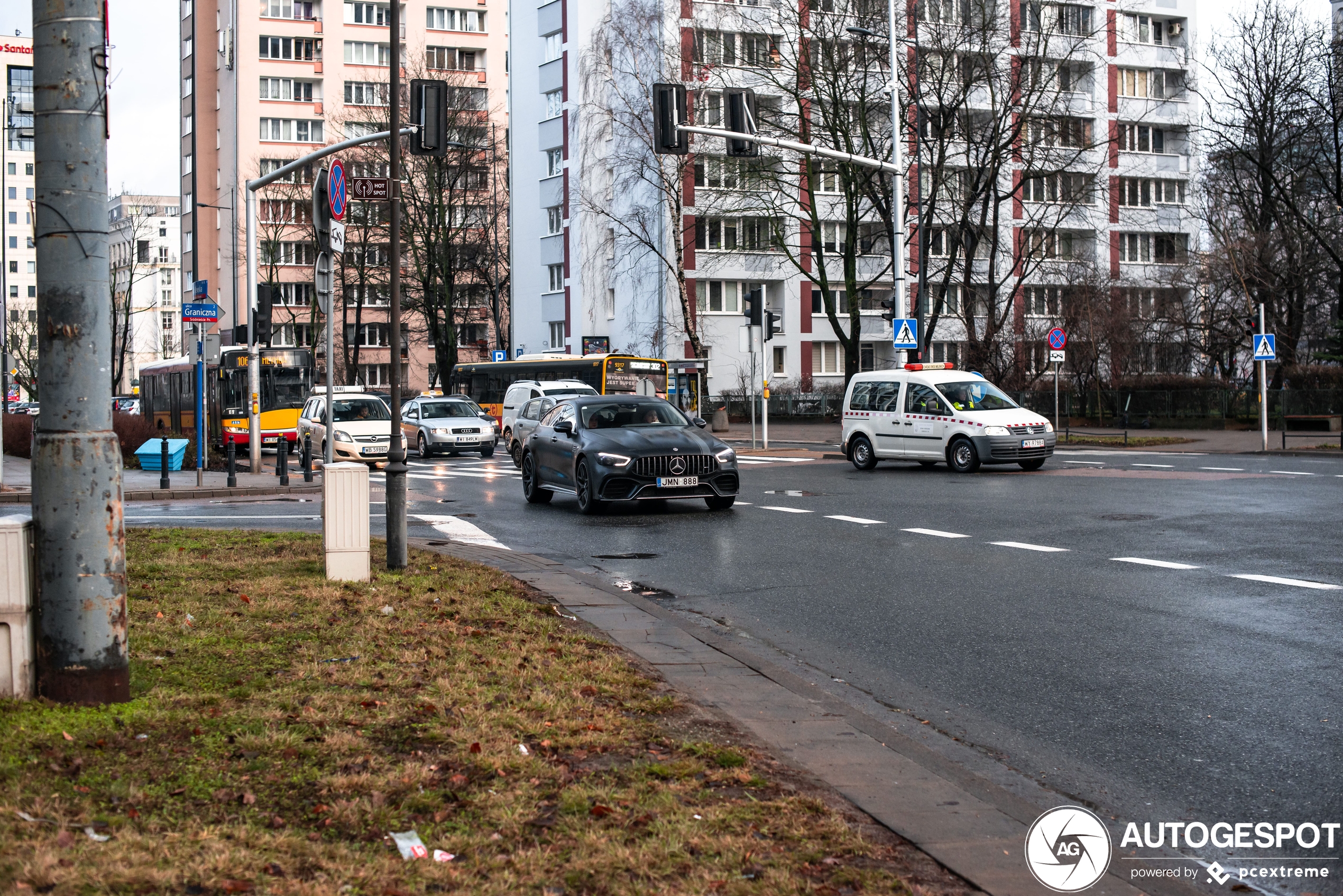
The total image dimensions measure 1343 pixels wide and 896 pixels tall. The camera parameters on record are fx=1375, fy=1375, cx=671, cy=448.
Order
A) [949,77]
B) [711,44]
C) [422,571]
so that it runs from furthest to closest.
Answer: [711,44], [949,77], [422,571]

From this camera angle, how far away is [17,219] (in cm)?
14712

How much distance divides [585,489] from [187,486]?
9644mm

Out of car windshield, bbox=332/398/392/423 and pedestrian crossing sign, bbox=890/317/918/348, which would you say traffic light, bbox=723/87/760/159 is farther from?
car windshield, bbox=332/398/392/423

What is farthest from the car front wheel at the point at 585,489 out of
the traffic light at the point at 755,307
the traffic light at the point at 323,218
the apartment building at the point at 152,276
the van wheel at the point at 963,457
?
the apartment building at the point at 152,276

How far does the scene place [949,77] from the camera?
4172 cm

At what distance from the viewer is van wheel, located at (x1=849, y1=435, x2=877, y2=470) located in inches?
1063

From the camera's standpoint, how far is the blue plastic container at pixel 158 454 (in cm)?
2842

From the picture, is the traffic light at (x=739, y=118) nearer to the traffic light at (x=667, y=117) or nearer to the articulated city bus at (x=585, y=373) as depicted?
the traffic light at (x=667, y=117)

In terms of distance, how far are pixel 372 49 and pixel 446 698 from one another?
94.4m

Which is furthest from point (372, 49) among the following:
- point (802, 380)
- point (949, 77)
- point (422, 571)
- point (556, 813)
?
point (556, 813)

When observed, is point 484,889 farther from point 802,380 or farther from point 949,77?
point 802,380

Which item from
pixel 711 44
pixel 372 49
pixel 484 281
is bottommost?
pixel 484 281

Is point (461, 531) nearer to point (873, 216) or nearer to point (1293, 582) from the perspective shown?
point (1293, 582)

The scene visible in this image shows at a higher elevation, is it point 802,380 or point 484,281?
point 484,281
